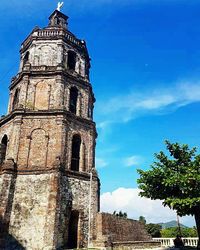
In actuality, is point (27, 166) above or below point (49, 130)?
below

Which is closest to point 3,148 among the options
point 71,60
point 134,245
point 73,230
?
point 73,230

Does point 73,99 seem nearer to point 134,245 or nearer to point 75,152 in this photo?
point 75,152

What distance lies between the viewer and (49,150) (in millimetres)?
20578

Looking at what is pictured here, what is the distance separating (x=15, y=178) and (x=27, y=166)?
115 cm

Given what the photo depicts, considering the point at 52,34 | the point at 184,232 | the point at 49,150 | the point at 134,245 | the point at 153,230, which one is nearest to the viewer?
the point at 49,150

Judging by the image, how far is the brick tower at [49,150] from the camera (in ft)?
59.6

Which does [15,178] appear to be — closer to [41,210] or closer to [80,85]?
[41,210]

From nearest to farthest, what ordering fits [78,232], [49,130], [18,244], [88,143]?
[18,244], [78,232], [49,130], [88,143]

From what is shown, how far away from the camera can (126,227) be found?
73.4 ft

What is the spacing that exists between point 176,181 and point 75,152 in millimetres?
9309

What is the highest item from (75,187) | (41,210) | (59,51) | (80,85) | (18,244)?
(59,51)

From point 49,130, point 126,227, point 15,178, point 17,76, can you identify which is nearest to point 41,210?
point 15,178

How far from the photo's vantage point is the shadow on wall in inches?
691

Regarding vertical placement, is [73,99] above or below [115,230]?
above
